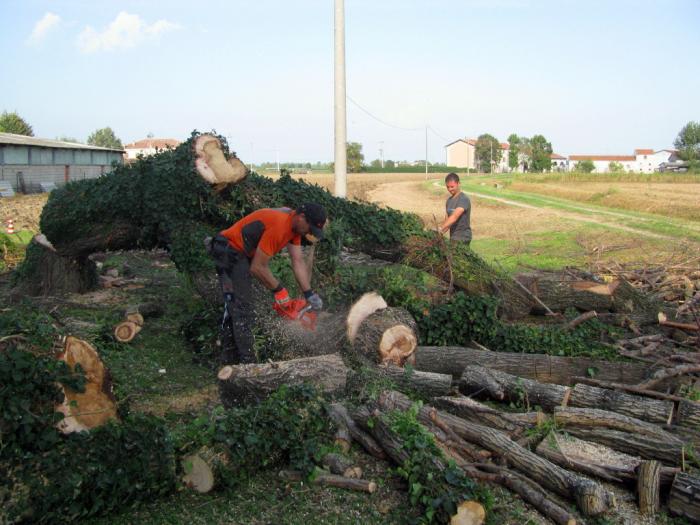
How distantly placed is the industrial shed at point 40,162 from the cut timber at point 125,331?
66.2 feet

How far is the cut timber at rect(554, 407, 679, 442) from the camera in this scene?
426cm

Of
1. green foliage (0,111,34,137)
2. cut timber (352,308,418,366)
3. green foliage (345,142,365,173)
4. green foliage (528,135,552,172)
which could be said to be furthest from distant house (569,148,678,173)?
Result: cut timber (352,308,418,366)

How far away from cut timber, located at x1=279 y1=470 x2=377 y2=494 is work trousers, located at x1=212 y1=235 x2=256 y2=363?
1.78 meters

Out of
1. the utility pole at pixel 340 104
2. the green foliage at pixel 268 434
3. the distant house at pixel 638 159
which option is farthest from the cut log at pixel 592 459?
the distant house at pixel 638 159

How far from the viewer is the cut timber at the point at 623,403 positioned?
179 inches

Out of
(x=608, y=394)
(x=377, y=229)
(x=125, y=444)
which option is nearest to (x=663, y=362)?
(x=608, y=394)

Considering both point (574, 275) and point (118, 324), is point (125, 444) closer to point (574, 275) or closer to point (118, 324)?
point (118, 324)

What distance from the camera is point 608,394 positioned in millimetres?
4750

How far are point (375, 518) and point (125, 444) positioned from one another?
57.6 inches

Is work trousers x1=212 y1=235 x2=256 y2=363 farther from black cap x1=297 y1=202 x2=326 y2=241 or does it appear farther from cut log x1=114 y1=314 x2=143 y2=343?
cut log x1=114 y1=314 x2=143 y2=343

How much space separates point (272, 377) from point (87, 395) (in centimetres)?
127

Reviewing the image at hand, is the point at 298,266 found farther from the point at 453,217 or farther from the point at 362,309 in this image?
the point at 453,217

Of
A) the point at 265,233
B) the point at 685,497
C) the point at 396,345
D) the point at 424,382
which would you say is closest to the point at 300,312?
the point at 265,233

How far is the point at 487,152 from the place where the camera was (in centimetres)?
10569
